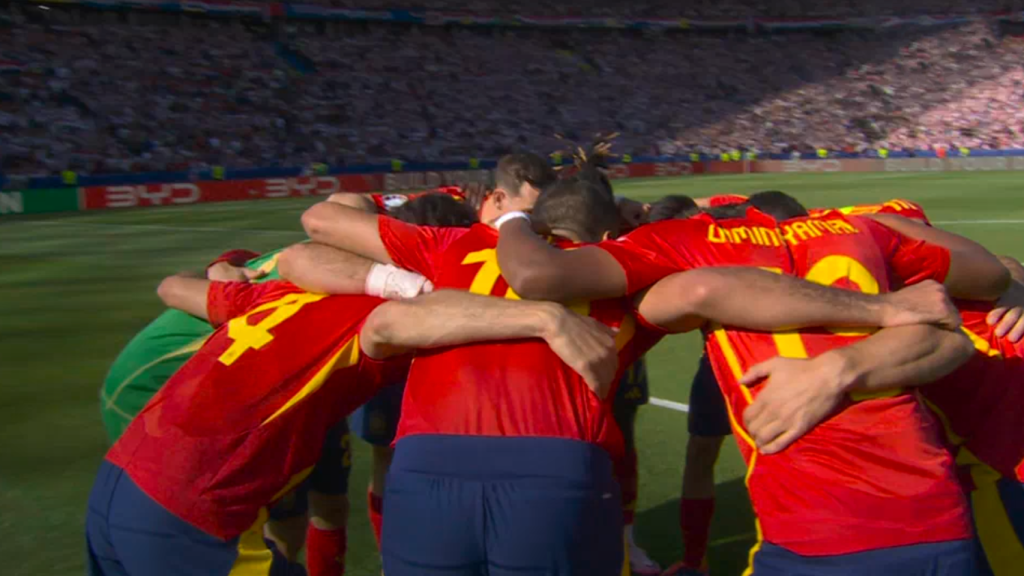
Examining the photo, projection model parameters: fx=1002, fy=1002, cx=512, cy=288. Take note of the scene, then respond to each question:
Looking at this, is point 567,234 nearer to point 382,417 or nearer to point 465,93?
point 382,417

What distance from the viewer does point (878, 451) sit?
2480mm

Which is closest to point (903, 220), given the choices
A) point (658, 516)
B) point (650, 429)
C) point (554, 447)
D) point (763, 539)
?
point (763, 539)

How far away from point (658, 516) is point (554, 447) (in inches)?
110

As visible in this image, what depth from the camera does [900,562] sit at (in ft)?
7.90

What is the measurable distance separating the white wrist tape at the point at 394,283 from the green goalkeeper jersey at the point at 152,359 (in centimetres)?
95

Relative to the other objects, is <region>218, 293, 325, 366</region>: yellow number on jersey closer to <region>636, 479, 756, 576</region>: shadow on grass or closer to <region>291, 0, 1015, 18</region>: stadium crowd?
<region>636, 479, 756, 576</region>: shadow on grass

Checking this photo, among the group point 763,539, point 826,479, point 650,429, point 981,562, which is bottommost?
point 650,429

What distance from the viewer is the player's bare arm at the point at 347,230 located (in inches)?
123

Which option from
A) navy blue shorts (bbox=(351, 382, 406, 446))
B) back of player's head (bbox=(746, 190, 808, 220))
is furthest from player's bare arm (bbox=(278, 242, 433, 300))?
navy blue shorts (bbox=(351, 382, 406, 446))

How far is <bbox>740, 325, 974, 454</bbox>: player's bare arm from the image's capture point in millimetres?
2498

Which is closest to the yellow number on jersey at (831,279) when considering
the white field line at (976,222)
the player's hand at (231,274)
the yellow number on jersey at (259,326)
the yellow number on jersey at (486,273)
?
the yellow number on jersey at (486,273)

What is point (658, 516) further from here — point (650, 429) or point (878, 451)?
point (878, 451)

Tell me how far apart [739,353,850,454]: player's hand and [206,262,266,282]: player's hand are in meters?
2.18

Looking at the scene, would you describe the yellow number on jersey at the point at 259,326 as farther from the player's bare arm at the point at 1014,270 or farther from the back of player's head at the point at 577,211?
the player's bare arm at the point at 1014,270
